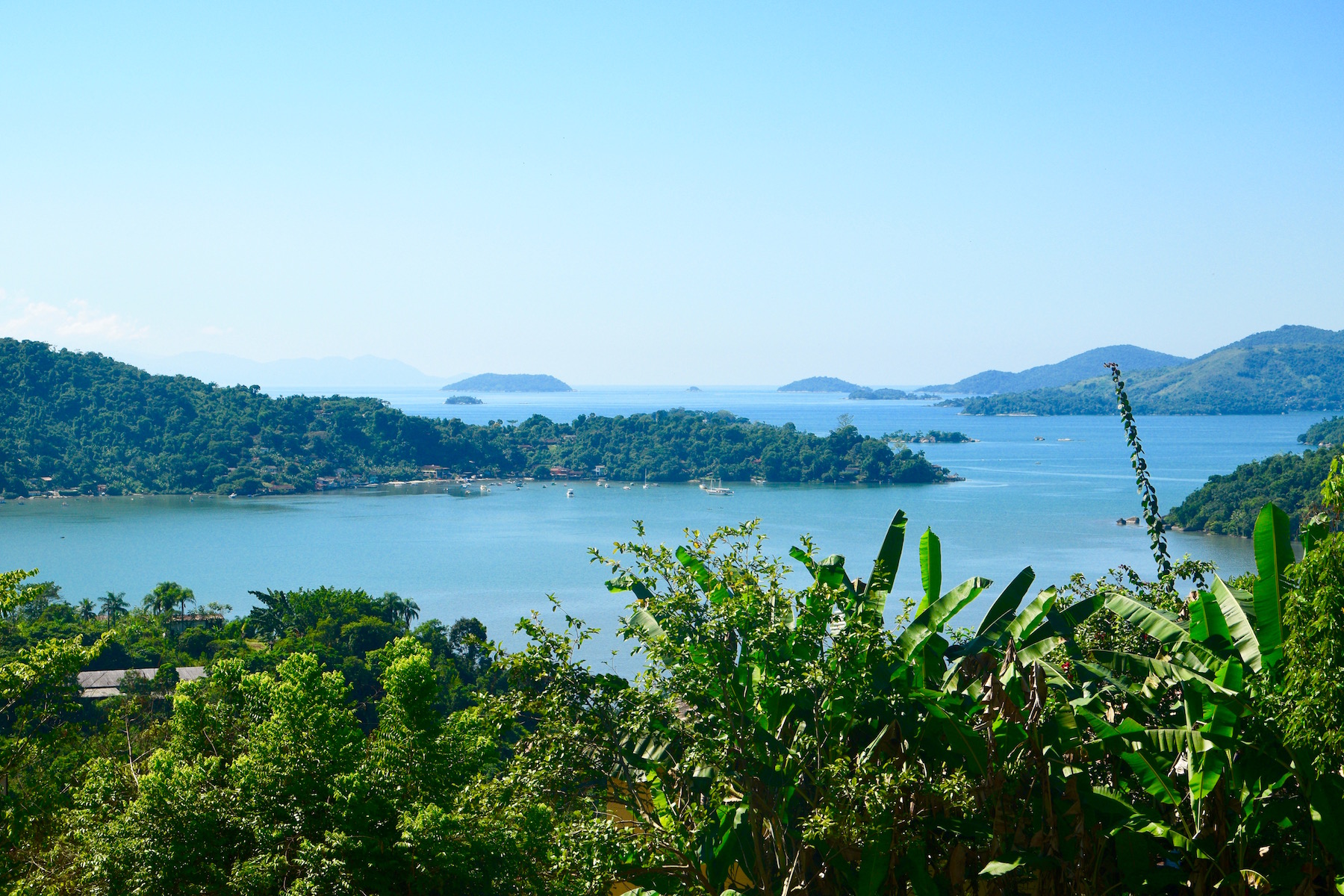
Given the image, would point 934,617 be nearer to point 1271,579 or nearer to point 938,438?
point 1271,579

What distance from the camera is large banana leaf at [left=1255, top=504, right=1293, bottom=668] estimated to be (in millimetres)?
5039

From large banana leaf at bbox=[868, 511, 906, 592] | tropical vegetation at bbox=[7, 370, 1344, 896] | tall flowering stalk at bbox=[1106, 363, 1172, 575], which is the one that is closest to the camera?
tropical vegetation at bbox=[7, 370, 1344, 896]

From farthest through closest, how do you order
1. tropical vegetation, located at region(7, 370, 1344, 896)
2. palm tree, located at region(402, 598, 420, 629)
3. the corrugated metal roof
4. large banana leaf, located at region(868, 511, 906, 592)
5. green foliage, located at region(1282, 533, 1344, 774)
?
palm tree, located at region(402, 598, 420, 629) < the corrugated metal roof < large banana leaf, located at region(868, 511, 906, 592) < tropical vegetation, located at region(7, 370, 1344, 896) < green foliage, located at region(1282, 533, 1344, 774)

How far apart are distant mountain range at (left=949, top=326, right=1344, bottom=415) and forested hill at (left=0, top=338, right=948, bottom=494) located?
177 feet

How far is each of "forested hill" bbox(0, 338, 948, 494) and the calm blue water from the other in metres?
3.02

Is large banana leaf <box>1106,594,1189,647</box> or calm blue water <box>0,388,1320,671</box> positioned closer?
large banana leaf <box>1106,594,1189,647</box>

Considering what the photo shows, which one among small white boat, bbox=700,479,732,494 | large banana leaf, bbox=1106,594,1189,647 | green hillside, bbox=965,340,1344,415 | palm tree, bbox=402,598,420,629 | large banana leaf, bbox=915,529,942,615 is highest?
green hillside, bbox=965,340,1344,415

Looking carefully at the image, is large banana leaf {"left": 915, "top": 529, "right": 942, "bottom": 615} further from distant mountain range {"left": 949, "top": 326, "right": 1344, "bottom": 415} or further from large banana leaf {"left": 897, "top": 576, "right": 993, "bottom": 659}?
distant mountain range {"left": 949, "top": 326, "right": 1344, "bottom": 415}

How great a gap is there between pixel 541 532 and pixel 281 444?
31.0 meters

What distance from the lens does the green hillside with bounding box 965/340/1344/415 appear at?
120 metres

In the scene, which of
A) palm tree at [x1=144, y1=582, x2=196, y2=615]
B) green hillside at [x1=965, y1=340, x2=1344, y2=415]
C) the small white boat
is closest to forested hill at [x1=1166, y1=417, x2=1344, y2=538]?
the small white boat

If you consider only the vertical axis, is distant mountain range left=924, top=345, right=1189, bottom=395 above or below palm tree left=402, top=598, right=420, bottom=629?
above

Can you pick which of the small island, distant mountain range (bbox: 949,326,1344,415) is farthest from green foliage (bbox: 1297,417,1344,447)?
distant mountain range (bbox: 949,326,1344,415)

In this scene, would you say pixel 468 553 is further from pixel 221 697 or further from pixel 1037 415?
pixel 1037 415
